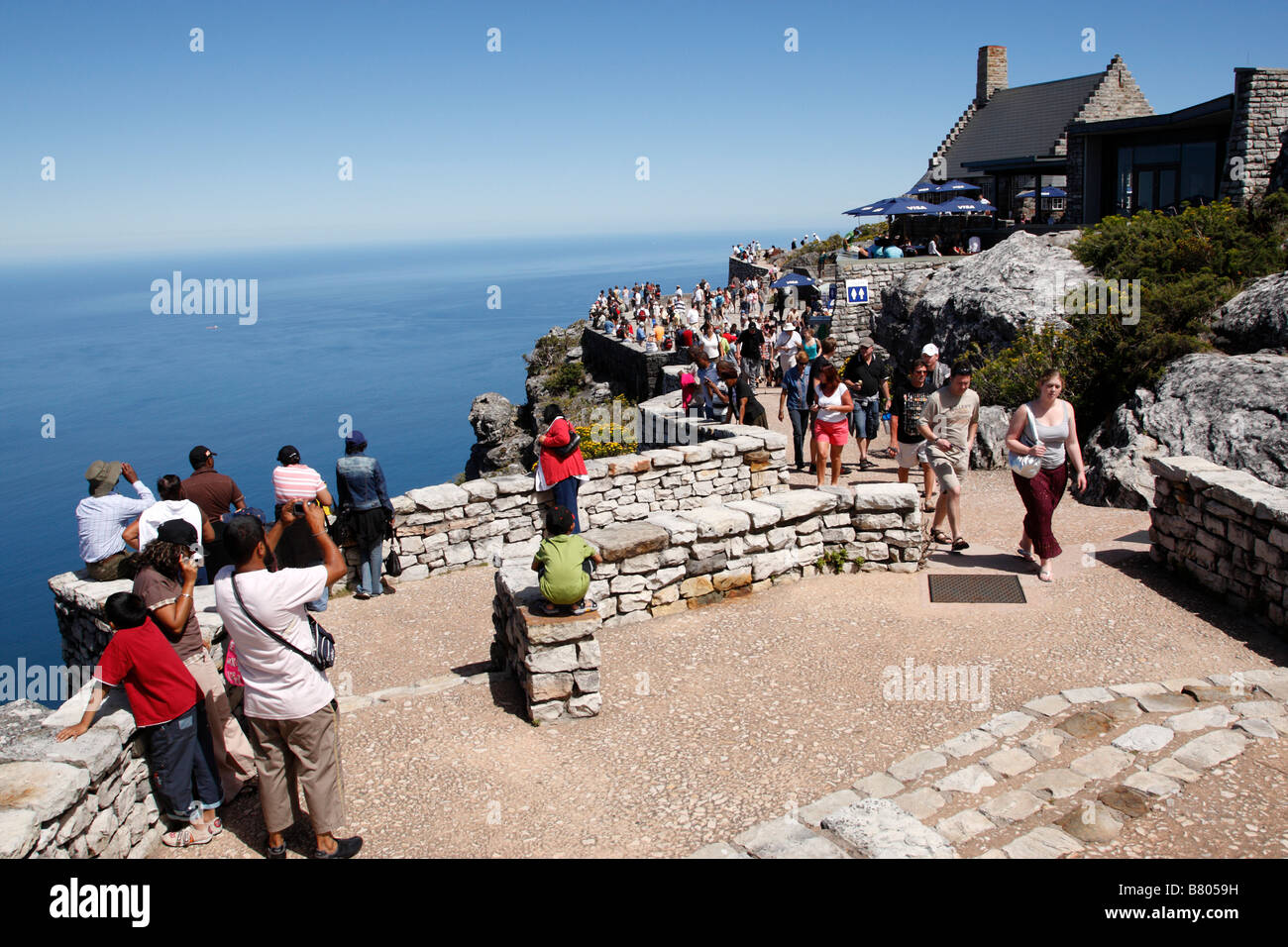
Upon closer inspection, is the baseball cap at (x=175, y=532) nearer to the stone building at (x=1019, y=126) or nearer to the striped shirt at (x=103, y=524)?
the striped shirt at (x=103, y=524)

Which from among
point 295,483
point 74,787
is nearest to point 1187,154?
point 295,483

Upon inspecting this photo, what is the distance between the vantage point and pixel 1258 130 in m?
21.4

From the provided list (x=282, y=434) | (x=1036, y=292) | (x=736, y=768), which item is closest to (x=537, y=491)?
(x=736, y=768)

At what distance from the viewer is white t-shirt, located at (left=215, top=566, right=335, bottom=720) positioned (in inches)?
169

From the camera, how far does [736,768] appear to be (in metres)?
5.45

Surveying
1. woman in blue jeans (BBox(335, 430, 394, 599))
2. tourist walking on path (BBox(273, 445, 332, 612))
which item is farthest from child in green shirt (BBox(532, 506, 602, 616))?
woman in blue jeans (BBox(335, 430, 394, 599))

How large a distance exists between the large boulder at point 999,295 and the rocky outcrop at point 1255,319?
325 centimetres

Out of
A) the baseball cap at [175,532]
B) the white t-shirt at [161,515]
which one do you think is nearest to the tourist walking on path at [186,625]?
the baseball cap at [175,532]

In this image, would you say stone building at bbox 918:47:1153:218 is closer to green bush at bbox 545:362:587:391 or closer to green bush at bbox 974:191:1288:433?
green bush at bbox 974:191:1288:433

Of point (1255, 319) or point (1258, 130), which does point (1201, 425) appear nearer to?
point (1255, 319)

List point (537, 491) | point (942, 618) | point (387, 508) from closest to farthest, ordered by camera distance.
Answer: point (942, 618) < point (387, 508) < point (537, 491)
